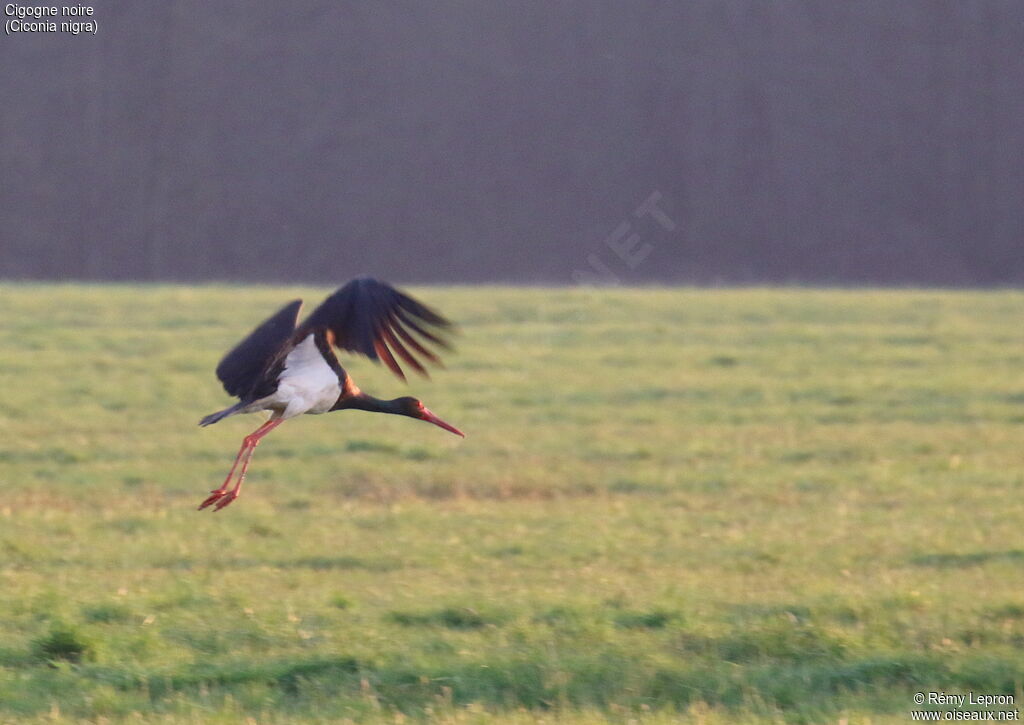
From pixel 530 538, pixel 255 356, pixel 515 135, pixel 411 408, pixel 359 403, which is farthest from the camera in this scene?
pixel 515 135

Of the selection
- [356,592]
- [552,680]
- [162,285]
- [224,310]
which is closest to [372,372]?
[224,310]

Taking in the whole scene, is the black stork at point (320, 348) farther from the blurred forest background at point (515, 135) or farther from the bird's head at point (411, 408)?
the blurred forest background at point (515, 135)

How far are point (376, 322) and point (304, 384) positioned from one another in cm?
32

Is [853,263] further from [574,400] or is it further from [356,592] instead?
[356,592]

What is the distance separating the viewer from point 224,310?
20.5 m

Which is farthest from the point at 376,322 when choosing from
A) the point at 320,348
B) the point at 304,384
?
the point at 304,384

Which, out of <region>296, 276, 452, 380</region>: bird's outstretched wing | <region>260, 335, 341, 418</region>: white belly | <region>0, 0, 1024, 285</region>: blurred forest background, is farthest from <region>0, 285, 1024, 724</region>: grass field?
<region>0, 0, 1024, 285</region>: blurred forest background

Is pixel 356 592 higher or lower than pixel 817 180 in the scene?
lower

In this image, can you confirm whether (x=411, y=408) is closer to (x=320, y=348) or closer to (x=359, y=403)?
(x=359, y=403)

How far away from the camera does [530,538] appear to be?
8.67 m

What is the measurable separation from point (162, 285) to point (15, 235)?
6.34m

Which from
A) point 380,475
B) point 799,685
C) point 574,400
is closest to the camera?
point 799,685

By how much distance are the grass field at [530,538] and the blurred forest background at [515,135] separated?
52.4 feet

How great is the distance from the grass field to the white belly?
3.72 feet
